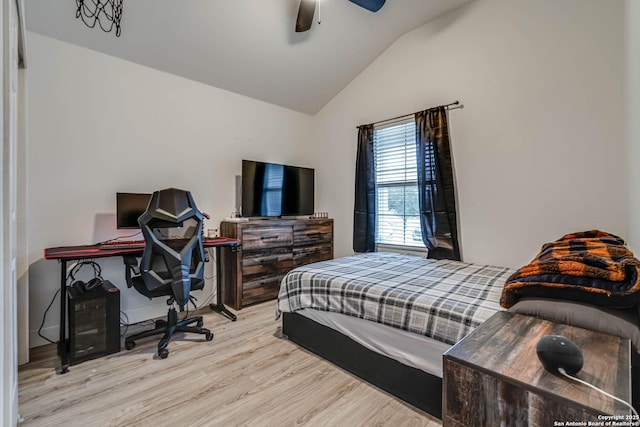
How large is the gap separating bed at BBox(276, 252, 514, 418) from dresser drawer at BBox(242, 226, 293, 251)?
100 cm

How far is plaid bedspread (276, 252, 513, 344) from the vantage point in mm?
1547

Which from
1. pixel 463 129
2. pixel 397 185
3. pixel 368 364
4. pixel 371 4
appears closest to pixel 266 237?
pixel 397 185

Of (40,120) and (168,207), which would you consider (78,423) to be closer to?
(168,207)

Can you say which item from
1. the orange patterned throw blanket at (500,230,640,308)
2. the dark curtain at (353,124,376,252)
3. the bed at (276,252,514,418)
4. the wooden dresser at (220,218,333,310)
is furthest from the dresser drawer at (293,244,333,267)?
the orange patterned throw blanket at (500,230,640,308)

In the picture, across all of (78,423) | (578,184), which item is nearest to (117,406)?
(78,423)

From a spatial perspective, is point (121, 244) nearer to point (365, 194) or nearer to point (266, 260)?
point (266, 260)

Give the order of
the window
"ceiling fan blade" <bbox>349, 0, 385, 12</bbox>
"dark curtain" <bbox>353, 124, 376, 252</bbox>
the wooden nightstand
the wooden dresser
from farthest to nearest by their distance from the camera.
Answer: "dark curtain" <bbox>353, 124, 376, 252</bbox>, the window, the wooden dresser, "ceiling fan blade" <bbox>349, 0, 385, 12</bbox>, the wooden nightstand

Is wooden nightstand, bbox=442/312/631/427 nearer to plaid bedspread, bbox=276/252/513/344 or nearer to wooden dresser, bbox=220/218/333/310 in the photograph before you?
plaid bedspread, bbox=276/252/513/344

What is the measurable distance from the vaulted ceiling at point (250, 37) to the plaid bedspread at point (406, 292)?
Answer: 7.75 ft

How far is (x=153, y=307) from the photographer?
297 centimetres

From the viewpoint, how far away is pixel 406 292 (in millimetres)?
1819

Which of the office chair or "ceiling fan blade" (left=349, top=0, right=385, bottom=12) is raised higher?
"ceiling fan blade" (left=349, top=0, right=385, bottom=12)

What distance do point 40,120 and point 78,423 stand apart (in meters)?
2.27

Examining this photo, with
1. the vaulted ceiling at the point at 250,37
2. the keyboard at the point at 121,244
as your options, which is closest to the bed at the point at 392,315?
the keyboard at the point at 121,244
